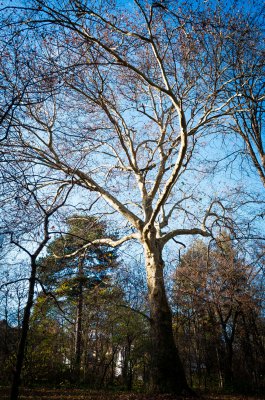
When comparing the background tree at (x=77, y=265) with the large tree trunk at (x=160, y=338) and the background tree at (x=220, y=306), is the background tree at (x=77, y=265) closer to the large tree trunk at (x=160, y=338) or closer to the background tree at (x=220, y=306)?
the large tree trunk at (x=160, y=338)

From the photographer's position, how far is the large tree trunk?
586cm

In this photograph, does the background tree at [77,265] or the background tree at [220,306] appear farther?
the background tree at [220,306]

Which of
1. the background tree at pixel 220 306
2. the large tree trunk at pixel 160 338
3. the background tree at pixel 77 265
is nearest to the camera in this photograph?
the large tree trunk at pixel 160 338

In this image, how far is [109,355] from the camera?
54.0ft

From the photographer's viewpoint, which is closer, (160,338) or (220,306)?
(160,338)

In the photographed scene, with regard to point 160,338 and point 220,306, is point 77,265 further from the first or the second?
point 220,306

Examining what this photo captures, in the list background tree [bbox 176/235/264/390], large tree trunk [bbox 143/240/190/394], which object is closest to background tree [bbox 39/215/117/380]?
large tree trunk [bbox 143/240/190/394]

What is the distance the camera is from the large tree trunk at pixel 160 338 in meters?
5.86

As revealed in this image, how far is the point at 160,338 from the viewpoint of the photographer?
6355 mm

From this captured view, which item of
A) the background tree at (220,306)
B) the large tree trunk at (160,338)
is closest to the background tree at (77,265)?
the large tree trunk at (160,338)

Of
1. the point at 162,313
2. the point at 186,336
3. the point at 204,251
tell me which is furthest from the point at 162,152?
the point at 186,336

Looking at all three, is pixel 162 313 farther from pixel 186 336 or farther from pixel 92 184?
pixel 186 336

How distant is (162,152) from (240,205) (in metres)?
2.76

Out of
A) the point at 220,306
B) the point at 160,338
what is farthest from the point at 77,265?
the point at 220,306
